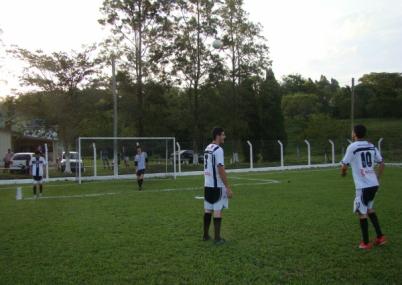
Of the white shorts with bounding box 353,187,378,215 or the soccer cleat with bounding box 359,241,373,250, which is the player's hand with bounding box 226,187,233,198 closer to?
the white shorts with bounding box 353,187,378,215

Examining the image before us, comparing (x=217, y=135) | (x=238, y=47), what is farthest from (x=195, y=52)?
(x=217, y=135)

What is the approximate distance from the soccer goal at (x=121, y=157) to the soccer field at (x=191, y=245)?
37.4ft

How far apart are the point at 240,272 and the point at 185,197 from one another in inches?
368

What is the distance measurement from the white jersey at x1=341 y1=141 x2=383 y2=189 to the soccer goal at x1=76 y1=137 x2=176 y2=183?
58.4ft

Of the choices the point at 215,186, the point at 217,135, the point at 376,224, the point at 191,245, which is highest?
the point at 217,135

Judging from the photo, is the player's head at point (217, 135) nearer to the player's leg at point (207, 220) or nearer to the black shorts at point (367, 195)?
the player's leg at point (207, 220)

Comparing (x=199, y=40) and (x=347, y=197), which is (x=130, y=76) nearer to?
(x=199, y=40)

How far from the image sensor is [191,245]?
7.51m

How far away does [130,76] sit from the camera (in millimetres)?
31625

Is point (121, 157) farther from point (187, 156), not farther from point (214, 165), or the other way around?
point (214, 165)

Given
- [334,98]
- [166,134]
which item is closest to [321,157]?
[166,134]

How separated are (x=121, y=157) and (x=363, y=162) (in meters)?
19.0

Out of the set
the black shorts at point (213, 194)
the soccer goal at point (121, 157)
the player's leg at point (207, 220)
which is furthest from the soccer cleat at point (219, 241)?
the soccer goal at point (121, 157)

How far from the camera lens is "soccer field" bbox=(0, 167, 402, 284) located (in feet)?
18.9
